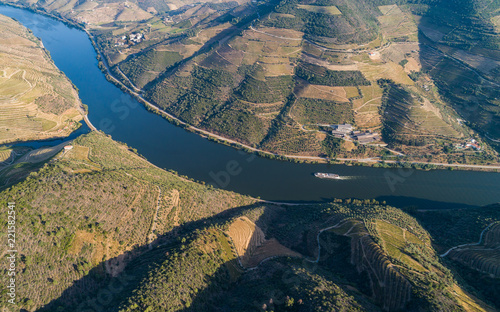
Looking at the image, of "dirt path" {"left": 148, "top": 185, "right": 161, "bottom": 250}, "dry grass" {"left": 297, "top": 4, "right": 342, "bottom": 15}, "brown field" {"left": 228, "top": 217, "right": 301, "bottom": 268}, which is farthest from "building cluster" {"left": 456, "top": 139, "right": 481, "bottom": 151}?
"dirt path" {"left": 148, "top": 185, "right": 161, "bottom": 250}

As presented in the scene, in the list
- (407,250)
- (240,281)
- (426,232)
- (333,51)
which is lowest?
(240,281)

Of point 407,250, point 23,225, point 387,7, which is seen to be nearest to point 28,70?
point 23,225

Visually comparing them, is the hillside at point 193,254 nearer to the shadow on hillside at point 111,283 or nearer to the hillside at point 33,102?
the shadow on hillside at point 111,283

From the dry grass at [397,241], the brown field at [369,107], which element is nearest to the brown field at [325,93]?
the brown field at [369,107]

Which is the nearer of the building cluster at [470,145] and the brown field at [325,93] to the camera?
the building cluster at [470,145]

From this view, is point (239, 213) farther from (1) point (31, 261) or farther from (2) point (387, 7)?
(2) point (387, 7)

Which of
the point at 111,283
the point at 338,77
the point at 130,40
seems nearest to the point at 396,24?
the point at 338,77

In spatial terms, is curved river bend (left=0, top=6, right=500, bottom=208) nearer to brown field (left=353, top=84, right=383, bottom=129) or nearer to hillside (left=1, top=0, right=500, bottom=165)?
hillside (left=1, top=0, right=500, bottom=165)
